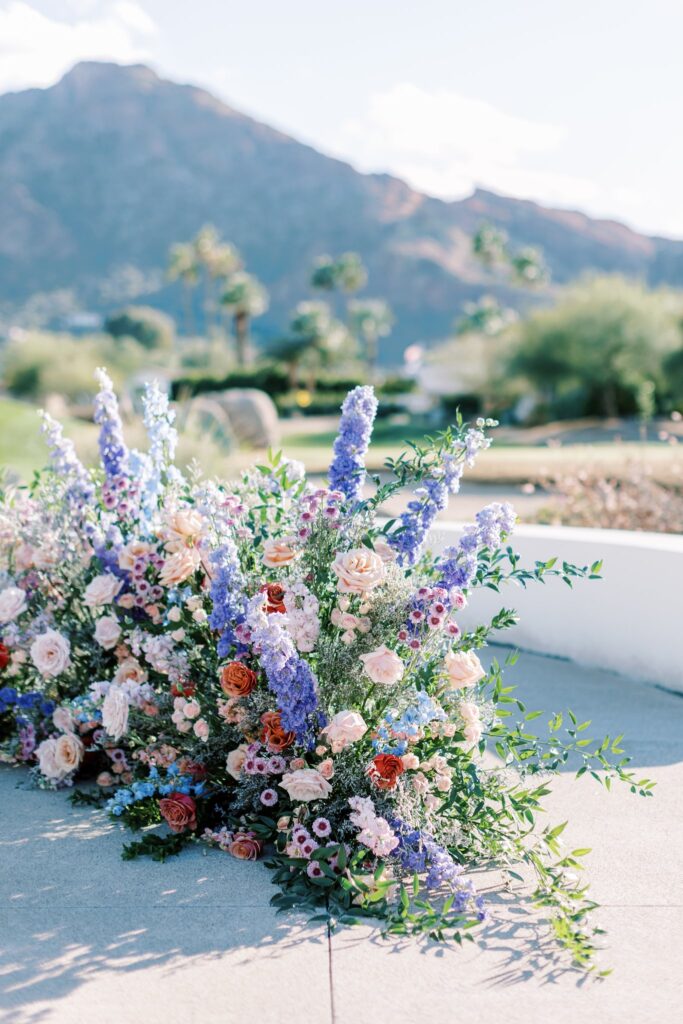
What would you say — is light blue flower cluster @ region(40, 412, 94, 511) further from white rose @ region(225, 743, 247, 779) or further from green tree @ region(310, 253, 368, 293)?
green tree @ region(310, 253, 368, 293)

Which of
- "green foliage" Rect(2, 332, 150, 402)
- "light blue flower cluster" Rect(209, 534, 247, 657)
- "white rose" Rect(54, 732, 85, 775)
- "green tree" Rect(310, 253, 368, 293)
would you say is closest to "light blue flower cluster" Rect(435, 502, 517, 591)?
"light blue flower cluster" Rect(209, 534, 247, 657)

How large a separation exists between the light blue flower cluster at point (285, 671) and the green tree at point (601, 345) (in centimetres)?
2996

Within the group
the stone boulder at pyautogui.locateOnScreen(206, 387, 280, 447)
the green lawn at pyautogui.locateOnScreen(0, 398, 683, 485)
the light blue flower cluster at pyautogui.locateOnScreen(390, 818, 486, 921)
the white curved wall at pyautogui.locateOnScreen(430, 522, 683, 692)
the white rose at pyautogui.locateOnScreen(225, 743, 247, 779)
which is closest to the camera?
the light blue flower cluster at pyautogui.locateOnScreen(390, 818, 486, 921)

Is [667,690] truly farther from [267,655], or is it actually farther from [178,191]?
[178,191]

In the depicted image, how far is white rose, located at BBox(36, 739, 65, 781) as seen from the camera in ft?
12.0

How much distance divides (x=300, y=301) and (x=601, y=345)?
353 ft

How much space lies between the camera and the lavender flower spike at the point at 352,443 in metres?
3.39

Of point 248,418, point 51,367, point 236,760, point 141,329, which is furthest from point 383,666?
point 141,329

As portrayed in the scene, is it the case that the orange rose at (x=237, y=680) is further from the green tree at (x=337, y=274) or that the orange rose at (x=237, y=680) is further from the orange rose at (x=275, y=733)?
the green tree at (x=337, y=274)

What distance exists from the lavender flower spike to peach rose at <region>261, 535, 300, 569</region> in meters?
0.28

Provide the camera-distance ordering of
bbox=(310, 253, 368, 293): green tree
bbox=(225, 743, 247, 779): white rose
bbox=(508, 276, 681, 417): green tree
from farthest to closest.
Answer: bbox=(310, 253, 368, 293): green tree < bbox=(508, 276, 681, 417): green tree < bbox=(225, 743, 247, 779): white rose

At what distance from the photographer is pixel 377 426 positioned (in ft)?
115

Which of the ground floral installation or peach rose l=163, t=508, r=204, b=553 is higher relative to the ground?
peach rose l=163, t=508, r=204, b=553

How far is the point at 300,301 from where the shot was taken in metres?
138
